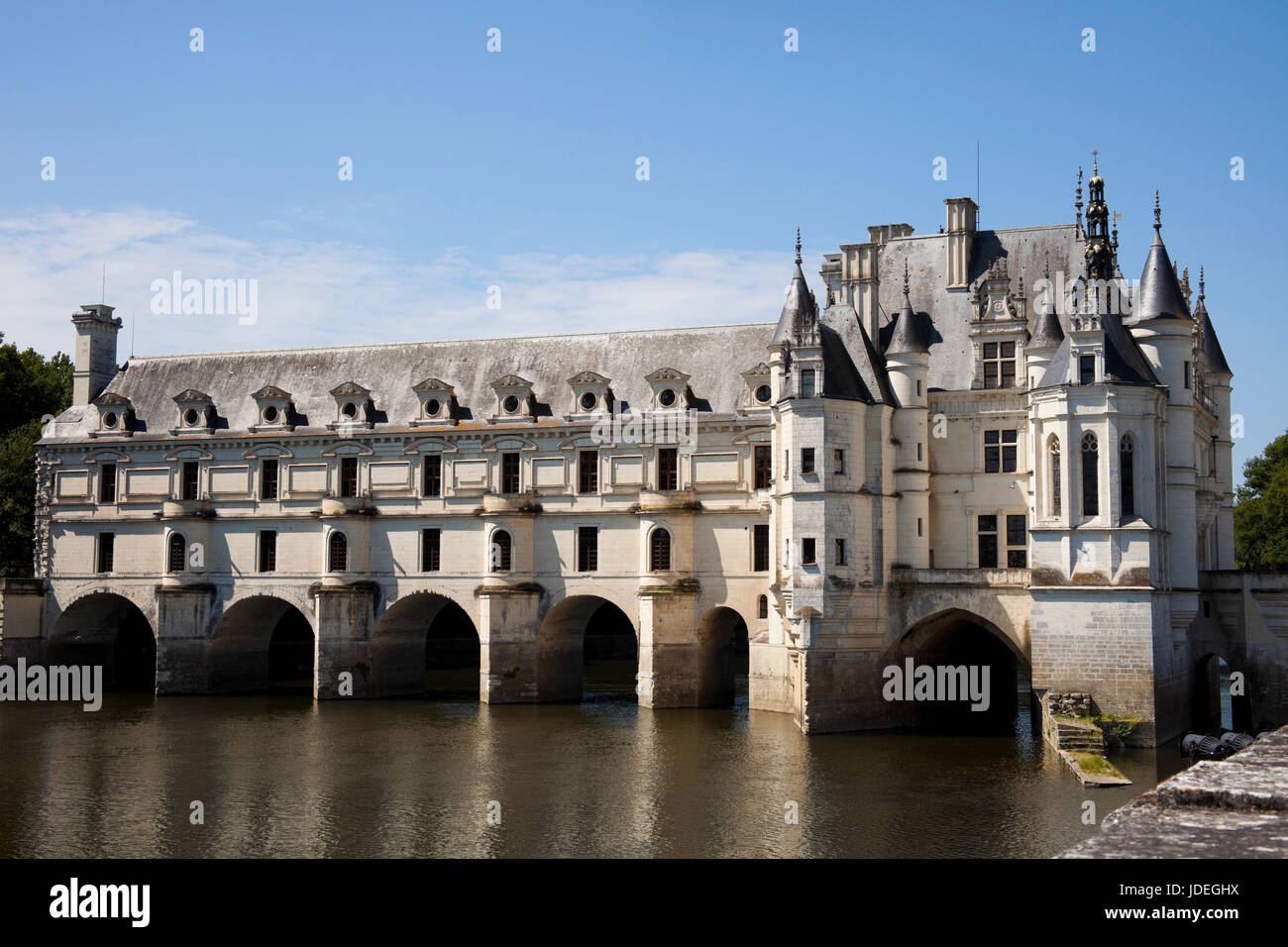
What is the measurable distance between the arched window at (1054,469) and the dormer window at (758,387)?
39.0ft

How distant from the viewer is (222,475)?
171 ft

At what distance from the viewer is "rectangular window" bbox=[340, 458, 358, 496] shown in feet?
166

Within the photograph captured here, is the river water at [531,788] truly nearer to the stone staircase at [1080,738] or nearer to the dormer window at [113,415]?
the stone staircase at [1080,738]

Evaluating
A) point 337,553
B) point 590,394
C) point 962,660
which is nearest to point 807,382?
→ point 590,394

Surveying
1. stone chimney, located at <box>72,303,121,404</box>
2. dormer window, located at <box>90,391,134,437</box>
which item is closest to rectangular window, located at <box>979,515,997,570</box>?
dormer window, located at <box>90,391,134,437</box>

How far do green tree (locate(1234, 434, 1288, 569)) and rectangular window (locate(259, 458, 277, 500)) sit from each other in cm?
4826

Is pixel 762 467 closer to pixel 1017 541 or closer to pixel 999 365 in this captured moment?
pixel 999 365

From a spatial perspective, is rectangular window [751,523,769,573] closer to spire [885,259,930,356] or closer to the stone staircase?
spire [885,259,930,356]

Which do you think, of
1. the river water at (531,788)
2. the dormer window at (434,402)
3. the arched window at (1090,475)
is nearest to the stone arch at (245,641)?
the river water at (531,788)

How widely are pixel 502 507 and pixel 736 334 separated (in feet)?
37.1

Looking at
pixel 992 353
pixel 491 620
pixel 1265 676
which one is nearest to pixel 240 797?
pixel 491 620

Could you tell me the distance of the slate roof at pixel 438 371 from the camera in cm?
4806

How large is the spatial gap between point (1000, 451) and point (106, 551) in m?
37.5

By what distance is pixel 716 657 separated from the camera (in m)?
46.6
